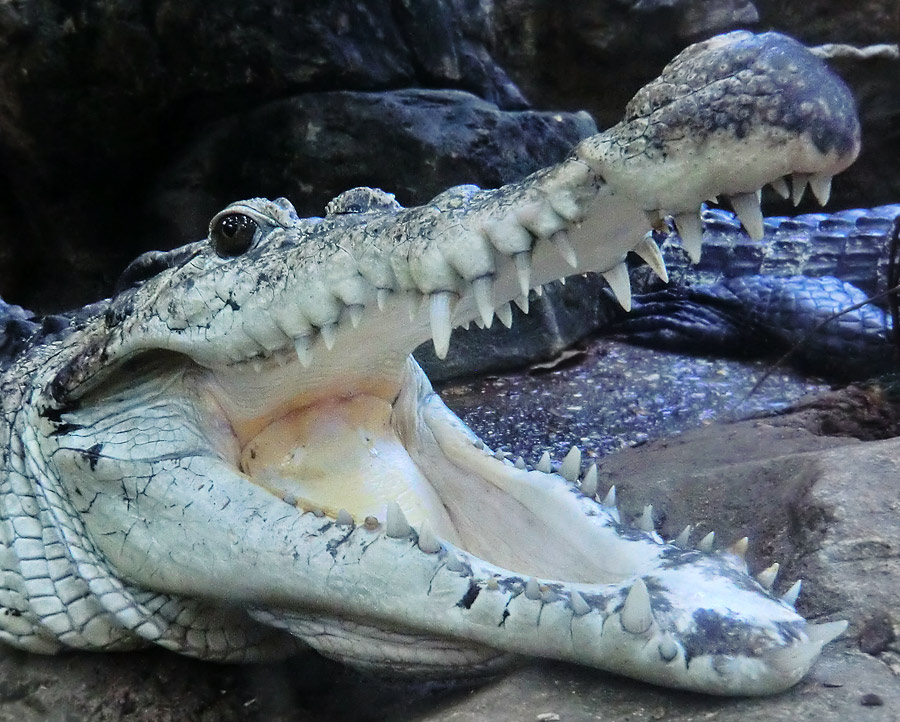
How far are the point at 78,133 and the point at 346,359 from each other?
3.09 meters

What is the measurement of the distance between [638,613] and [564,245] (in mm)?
579

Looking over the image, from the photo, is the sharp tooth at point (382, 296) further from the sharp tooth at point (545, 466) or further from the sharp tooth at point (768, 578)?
the sharp tooth at point (768, 578)

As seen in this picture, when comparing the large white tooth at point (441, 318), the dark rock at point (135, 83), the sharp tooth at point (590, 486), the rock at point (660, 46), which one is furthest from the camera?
the rock at point (660, 46)

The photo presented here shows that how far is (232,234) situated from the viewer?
5.45 feet

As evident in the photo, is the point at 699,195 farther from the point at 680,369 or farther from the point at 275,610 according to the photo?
the point at 680,369

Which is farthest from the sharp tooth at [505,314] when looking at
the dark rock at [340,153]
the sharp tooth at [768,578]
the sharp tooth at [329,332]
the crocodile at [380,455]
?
the dark rock at [340,153]

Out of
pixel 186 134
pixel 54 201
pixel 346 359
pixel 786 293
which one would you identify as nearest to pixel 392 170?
pixel 186 134

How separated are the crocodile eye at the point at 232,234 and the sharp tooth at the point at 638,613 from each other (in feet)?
3.42

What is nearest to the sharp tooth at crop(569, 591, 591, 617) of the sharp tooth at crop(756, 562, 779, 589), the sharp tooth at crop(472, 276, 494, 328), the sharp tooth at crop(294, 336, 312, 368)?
the sharp tooth at crop(756, 562, 779, 589)

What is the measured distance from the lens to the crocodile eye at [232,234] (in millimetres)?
1654

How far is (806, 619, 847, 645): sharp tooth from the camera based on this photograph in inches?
45.8

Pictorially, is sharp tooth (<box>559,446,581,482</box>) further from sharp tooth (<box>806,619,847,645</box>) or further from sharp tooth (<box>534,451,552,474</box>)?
sharp tooth (<box>806,619,847,645</box>)

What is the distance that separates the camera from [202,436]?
1.64 meters

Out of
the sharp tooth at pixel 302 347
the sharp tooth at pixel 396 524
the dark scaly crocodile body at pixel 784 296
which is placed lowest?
the dark scaly crocodile body at pixel 784 296
